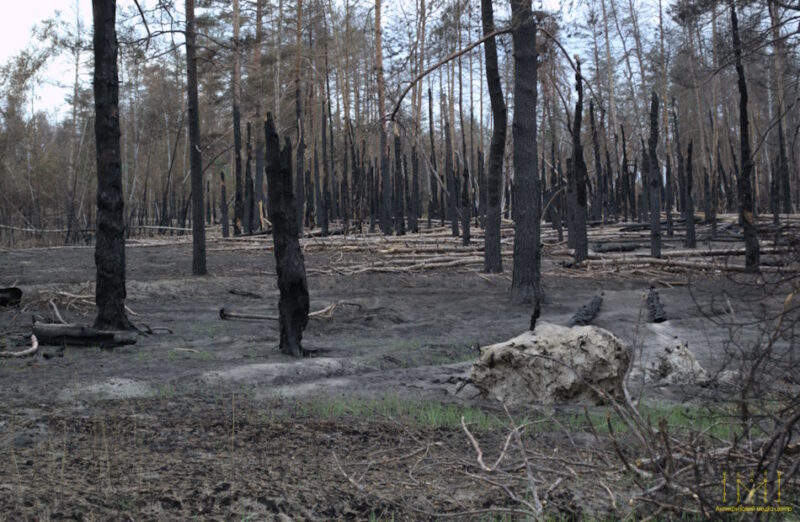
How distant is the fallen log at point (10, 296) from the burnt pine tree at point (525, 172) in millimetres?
7818

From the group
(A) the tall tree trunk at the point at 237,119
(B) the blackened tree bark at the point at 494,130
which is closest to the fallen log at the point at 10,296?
(B) the blackened tree bark at the point at 494,130

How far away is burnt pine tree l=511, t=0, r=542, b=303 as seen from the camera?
11648mm

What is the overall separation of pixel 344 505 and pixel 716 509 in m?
1.65

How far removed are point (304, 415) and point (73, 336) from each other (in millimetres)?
4213

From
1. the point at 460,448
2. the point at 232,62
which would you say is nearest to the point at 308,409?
the point at 460,448

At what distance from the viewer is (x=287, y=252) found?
7.66 meters

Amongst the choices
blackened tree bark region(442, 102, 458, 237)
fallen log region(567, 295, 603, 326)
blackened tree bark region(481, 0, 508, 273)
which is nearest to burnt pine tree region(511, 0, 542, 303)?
fallen log region(567, 295, 603, 326)

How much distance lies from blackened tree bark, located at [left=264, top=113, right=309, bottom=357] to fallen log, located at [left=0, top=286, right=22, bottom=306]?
5442 millimetres

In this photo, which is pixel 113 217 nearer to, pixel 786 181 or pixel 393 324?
pixel 393 324

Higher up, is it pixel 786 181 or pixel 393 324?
pixel 786 181

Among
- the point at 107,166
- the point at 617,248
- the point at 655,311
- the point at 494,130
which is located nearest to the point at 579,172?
the point at 494,130

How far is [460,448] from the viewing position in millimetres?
4363

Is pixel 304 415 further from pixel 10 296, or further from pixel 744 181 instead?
pixel 744 181

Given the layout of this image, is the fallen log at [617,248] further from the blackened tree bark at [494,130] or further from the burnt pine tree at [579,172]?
the blackened tree bark at [494,130]
